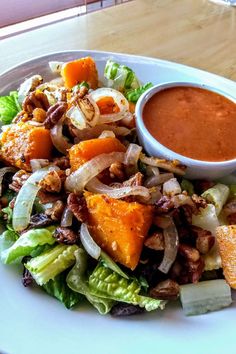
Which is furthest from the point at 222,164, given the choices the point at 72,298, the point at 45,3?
the point at 45,3

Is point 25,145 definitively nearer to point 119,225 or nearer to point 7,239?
point 7,239

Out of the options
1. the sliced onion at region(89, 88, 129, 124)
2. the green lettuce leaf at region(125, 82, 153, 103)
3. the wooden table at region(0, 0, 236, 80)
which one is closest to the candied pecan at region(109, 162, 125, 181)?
the sliced onion at region(89, 88, 129, 124)

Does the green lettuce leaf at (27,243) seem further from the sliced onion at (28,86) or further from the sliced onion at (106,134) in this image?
the sliced onion at (28,86)

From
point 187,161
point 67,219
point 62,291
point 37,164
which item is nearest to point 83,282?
point 62,291

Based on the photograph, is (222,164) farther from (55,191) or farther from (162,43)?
(162,43)

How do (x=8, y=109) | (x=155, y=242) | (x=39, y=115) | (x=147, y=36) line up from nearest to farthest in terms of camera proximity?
(x=155, y=242)
(x=39, y=115)
(x=8, y=109)
(x=147, y=36)

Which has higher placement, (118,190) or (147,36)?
(118,190)

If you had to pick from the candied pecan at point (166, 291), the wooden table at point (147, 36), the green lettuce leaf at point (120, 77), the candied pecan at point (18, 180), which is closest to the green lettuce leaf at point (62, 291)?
the candied pecan at point (166, 291)
